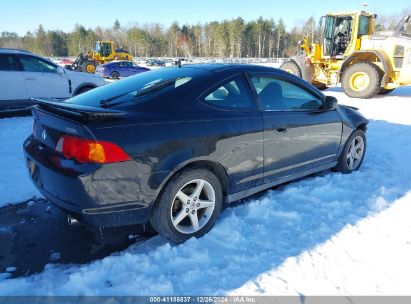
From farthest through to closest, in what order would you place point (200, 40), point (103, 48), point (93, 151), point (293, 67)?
point (200, 40) < point (103, 48) < point (293, 67) < point (93, 151)

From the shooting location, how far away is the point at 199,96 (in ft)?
9.88

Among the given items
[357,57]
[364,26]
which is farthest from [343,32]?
[357,57]

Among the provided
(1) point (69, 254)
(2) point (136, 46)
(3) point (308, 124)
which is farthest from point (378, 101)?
(2) point (136, 46)

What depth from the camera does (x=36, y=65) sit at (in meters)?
8.09

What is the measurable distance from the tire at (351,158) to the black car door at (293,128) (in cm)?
28

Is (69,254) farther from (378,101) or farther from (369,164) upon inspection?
(378,101)

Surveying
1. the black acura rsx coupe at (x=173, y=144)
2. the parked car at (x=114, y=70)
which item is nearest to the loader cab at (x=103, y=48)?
the parked car at (x=114, y=70)

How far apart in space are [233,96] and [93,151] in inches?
58.2

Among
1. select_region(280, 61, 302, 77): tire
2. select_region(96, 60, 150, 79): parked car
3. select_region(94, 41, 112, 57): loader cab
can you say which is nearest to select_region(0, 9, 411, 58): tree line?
select_region(94, 41, 112, 57): loader cab

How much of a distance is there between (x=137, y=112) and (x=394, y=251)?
2450mm

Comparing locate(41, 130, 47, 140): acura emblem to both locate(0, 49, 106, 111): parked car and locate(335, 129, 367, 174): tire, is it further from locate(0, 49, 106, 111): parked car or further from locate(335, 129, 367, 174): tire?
locate(0, 49, 106, 111): parked car

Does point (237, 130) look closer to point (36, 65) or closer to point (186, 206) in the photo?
point (186, 206)

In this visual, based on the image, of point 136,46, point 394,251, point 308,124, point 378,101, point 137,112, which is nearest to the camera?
point 137,112

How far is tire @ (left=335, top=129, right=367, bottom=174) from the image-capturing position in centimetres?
457
